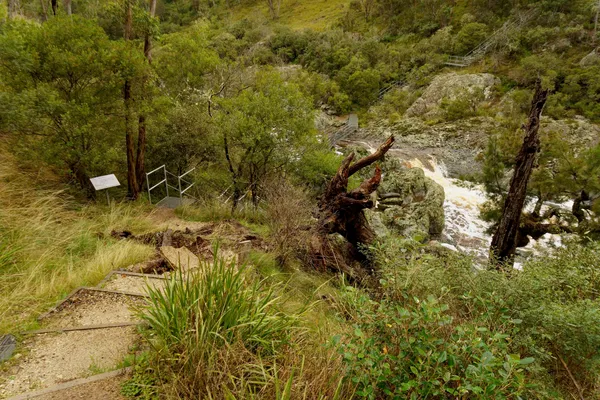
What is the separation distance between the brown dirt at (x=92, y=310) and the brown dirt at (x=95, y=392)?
77 cm

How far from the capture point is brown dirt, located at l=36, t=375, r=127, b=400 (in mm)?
2355

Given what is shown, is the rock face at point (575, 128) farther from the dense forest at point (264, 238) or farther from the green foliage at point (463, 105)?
the green foliage at point (463, 105)

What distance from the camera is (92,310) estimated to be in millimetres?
3562

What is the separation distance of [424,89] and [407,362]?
31306 mm

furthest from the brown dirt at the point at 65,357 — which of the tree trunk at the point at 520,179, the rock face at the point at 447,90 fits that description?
the rock face at the point at 447,90

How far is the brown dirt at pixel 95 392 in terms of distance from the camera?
2355 millimetres

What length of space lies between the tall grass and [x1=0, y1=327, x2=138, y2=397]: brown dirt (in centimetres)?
51

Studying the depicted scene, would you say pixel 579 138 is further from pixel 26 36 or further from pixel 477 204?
pixel 26 36

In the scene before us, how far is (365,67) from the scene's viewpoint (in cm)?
3344

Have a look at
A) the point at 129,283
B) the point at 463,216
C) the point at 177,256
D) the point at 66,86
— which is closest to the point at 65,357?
the point at 129,283

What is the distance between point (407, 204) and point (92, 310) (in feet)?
40.2

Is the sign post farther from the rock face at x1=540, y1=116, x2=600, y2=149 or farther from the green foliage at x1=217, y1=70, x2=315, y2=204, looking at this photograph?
the rock face at x1=540, y1=116, x2=600, y2=149

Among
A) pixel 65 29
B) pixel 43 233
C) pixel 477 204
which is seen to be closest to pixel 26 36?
pixel 65 29

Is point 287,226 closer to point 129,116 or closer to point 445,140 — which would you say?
point 129,116
